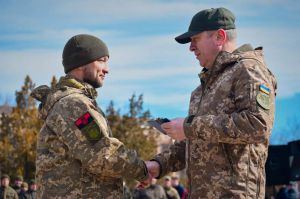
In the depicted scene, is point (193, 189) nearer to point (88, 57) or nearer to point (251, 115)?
point (251, 115)

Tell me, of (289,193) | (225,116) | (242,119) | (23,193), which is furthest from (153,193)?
(242,119)

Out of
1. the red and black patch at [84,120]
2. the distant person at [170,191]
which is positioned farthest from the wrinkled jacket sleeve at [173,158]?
the distant person at [170,191]

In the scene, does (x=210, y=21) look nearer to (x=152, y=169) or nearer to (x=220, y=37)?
(x=220, y=37)

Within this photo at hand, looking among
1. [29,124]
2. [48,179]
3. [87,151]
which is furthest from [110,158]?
[29,124]

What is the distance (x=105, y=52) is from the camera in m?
6.07

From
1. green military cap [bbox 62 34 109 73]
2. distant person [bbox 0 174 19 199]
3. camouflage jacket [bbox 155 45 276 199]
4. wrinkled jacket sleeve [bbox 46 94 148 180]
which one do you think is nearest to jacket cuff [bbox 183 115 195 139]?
camouflage jacket [bbox 155 45 276 199]

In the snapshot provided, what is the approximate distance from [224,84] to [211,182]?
81cm

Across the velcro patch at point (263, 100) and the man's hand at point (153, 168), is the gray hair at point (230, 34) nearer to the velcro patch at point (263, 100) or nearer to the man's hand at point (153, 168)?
the velcro patch at point (263, 100)

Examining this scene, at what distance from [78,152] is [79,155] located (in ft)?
0.09

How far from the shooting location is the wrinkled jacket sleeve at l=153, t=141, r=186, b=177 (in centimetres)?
620

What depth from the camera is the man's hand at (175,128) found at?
5238 mm

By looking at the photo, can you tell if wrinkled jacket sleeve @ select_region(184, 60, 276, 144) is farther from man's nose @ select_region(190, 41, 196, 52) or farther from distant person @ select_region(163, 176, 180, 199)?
distant person @ select_region(163, 176, 180, 199)

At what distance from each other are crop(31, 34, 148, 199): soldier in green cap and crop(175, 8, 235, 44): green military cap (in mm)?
1051

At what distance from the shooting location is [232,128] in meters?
4.97
